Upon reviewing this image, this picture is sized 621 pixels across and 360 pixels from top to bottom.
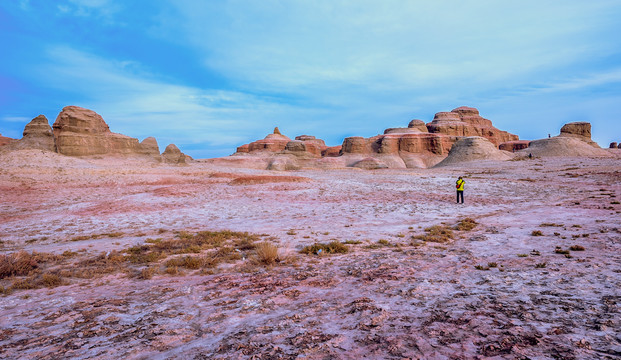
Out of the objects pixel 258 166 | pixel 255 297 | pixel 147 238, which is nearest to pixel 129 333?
pixel 255 297

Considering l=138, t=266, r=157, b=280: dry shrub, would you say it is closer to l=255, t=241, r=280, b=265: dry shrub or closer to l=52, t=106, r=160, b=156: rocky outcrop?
l=255, t=241, r=280, b=265: dry shrub

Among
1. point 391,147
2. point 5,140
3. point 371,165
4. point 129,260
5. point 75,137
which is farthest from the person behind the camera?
point 391,147

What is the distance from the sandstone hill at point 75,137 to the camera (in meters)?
57.3

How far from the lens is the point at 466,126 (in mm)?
116000

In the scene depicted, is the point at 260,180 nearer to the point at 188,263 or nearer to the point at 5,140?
the point at 188,263

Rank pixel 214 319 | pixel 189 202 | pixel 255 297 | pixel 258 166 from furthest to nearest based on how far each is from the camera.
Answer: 1. pixel 258 166
2. pixel 189 202
3. pixel 255 297
4. pixel 214 319

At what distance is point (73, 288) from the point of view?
6.24m

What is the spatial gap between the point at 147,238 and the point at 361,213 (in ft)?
31.1

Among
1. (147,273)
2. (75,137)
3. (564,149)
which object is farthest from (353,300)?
(564,149)

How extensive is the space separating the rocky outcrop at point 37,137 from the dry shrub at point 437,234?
233 feet

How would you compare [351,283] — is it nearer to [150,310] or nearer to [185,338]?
[185,338]

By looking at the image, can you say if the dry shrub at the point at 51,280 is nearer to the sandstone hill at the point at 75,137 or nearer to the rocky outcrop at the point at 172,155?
the sandstone hill at the point at 75,137

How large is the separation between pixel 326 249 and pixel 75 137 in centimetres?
6915

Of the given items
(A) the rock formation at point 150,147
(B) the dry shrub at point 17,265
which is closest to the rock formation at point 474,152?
(A) the rock formation at point 150,147
